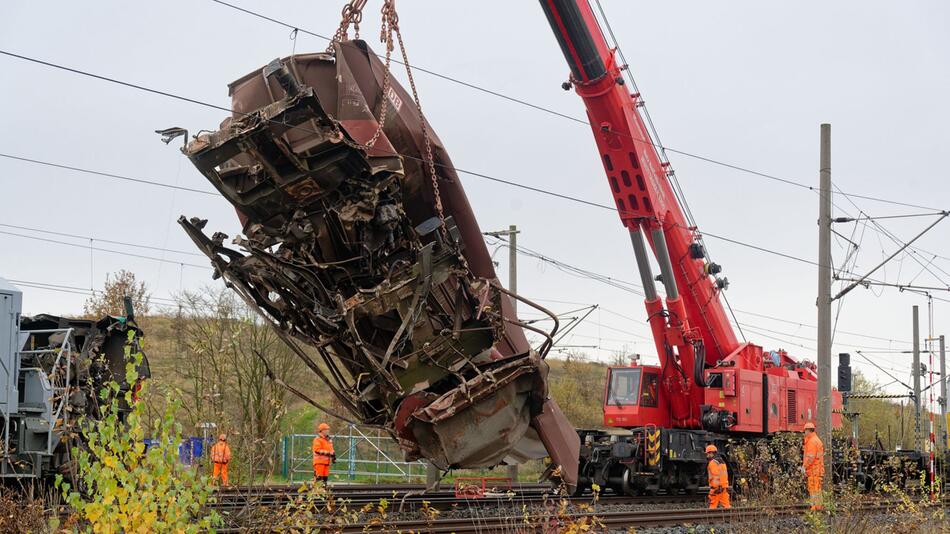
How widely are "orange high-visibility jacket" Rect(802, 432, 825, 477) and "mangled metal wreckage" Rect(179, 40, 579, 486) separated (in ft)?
12.6

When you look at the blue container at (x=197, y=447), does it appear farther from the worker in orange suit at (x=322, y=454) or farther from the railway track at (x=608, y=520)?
the worker in orange suit at (x=322, y=454)

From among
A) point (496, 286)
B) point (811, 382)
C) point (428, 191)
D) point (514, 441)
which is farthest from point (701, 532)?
point (811, 382)

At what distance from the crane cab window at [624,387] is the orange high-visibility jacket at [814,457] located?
4.49 m

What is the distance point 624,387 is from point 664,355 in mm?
1090

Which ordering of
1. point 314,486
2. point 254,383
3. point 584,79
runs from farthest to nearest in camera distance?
point 254,383 → point 584,79 → point 314,486

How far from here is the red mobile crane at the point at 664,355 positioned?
1462cm

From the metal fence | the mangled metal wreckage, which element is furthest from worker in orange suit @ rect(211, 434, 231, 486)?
the metal fence

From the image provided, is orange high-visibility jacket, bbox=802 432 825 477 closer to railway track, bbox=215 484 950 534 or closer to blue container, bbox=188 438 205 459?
railway track, bbox=215 484 950 534

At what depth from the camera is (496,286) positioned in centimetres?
895

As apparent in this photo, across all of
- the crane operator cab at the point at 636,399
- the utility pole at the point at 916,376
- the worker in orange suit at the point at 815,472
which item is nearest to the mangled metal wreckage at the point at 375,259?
the worker in orange suit at the point at 815,472

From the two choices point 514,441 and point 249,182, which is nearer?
point 249,182

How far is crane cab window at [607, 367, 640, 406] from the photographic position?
17.6m

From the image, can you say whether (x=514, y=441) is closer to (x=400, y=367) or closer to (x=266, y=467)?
(x=400, y=367)

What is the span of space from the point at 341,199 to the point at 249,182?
78 cm
